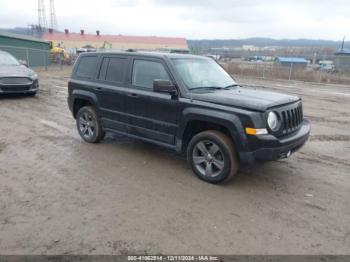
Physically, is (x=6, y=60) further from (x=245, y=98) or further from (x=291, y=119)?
(x=291, y=119)

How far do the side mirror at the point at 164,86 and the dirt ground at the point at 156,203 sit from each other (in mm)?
1323

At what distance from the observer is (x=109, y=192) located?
4309 millimetres

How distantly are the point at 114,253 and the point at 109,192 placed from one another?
1.34 meters

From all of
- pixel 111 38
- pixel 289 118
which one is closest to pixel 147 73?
pixel 289 118

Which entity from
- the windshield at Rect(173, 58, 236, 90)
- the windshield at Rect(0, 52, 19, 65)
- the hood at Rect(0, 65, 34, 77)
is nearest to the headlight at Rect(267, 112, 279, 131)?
the windshield at Rect(173, 58, 236, 90)

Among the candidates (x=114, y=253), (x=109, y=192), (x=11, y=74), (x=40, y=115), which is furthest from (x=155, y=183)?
(x=11, y=74)

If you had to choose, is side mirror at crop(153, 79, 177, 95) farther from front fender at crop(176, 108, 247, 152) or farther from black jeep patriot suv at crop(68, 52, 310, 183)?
front fender at crop(176, 108, 247, 152)

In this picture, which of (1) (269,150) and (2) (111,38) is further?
(2) (111,38)

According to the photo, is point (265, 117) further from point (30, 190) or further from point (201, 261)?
point (30, 190)

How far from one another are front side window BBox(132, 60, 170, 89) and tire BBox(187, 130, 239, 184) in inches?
46.4

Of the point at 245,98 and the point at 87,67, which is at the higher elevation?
the point at 87,67

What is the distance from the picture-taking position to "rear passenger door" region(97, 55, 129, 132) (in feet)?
18.4

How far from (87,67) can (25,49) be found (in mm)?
22686

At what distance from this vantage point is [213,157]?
15.1 ft
